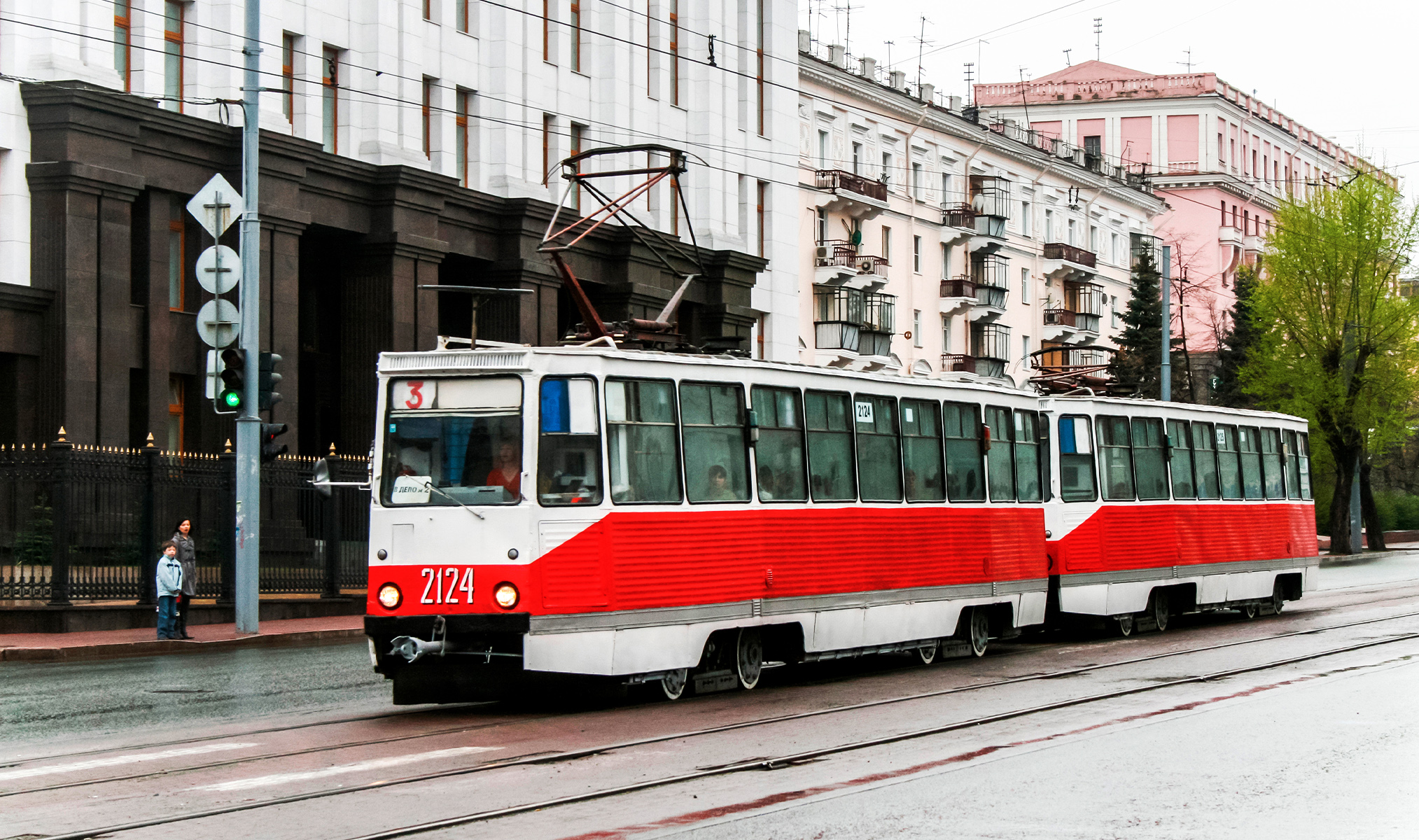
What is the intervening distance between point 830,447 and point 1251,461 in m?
12.8

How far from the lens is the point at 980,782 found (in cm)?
1097

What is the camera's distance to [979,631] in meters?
21.3

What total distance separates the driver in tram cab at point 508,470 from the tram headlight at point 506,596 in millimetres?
747

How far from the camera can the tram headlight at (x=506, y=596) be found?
14.4 meters

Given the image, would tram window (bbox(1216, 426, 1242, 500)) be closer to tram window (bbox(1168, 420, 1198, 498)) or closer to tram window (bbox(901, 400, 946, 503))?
tram window (bbox(1168, 420, 1198, 498))

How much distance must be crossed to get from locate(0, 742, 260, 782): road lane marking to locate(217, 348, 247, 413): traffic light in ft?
38.9

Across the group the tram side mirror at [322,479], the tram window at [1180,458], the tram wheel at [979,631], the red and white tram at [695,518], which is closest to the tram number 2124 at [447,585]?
the red and white tram at [695,518]

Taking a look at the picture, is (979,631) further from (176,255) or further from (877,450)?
(176,255)

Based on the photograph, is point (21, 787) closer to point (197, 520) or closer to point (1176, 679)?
point (1176, 679)

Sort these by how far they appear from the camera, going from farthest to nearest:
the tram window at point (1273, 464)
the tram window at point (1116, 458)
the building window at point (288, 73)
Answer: the building window at point (288, 73)
the tram window at point (1273, 464)
the tram window at point (1116, 458)

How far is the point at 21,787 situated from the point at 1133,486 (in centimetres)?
1705

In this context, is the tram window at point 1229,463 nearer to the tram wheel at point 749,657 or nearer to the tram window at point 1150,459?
the tram window at point 1150,459

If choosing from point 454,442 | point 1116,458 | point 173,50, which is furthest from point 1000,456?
point 173,50

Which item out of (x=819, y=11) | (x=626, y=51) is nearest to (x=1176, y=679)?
(x=626, y=51)
